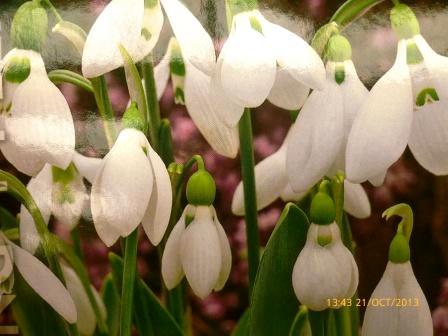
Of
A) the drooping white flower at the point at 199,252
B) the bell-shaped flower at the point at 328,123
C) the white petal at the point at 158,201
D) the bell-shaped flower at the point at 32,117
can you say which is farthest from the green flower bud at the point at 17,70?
the bell-shaped flower at the point at 328,123

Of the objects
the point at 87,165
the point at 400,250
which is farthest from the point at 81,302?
the point at 400,250

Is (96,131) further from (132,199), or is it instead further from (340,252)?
(340,252)

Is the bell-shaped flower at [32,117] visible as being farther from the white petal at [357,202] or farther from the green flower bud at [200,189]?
the white petal at [357,202]

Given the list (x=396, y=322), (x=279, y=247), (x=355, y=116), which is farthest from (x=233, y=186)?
(x=396, y=322)

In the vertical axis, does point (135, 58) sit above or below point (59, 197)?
above

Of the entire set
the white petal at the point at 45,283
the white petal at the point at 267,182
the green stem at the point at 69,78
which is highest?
the green stem at the point at 69,78

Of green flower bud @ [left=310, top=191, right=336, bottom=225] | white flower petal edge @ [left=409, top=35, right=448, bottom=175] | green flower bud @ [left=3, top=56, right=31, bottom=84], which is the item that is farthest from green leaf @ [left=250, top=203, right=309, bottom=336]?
green flower bud @ [left=3, top=56, right=31, bottom=84]
